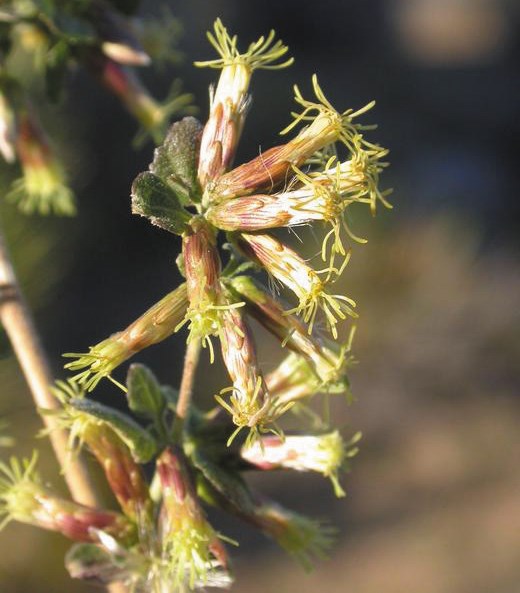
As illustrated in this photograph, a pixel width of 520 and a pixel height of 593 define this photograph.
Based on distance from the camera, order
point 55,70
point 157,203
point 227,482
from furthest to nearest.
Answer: point 55,70 → point 227,482 → point 157,203

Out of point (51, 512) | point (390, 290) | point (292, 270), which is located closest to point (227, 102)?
point (292, 270)

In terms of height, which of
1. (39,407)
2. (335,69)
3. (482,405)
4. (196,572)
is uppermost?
(39,407)

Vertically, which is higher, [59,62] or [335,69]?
[59,62]

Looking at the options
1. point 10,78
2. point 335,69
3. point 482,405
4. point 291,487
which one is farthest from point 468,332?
point 10,78

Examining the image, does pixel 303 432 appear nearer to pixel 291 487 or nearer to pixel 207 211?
pixel 207 211

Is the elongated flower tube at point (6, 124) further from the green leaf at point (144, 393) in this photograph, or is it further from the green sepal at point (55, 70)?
the green leaf at point (144, 393)

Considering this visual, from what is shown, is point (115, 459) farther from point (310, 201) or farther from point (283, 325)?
point (310, 201)
